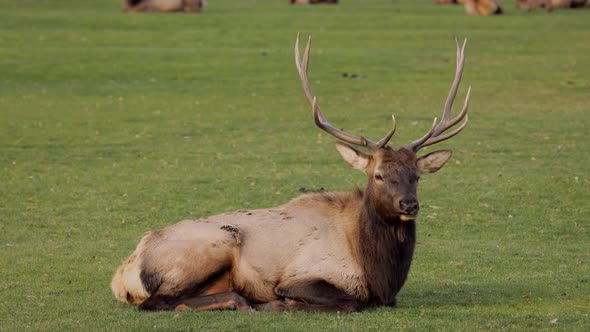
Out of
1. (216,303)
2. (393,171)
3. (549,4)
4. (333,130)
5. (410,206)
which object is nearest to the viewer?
(410,206)

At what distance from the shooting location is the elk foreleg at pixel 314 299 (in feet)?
28.9

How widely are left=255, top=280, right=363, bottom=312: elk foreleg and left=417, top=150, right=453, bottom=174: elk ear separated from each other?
1.29 metres

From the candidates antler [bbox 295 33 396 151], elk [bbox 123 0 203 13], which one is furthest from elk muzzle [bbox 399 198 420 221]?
elk [bbox 123 0 203 13]

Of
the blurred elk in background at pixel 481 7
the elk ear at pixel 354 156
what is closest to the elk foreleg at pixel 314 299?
the elk ear at pixel 354 156

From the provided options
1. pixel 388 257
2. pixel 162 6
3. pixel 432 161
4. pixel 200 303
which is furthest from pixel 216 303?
pixel 162 6

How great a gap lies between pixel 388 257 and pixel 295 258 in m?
0.75

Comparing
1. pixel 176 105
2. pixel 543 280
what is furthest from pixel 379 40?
pixel 543 280

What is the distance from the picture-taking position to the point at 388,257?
9070 millimetres

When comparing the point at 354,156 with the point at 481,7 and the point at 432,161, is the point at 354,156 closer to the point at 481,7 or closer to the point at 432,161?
the point at 432,161

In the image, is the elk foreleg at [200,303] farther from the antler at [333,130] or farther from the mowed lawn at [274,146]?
the antler at [333,130]

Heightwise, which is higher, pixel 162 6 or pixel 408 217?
pixel 408 217

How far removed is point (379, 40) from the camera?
34219mm

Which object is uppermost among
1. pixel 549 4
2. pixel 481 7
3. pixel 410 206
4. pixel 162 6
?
pixel 410 206

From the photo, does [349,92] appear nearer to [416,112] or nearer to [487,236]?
[416,112]
